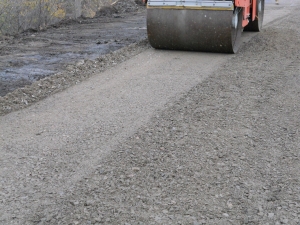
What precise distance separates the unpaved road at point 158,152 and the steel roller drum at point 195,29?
144 cm

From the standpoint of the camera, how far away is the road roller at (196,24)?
8.95 m

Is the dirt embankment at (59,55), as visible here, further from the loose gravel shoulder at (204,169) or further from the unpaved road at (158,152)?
the loose gravel shoulder at (204,169)

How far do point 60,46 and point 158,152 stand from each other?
6457 mm

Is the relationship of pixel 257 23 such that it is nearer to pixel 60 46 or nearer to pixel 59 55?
pixel 60 46

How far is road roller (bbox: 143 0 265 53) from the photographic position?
8953 mm

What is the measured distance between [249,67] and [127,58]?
8.17ft

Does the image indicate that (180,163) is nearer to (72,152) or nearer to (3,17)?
(72,152)

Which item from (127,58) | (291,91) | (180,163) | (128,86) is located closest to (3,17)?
(127,58)

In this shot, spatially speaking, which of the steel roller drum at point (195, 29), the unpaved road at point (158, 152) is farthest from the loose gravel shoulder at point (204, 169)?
the steel roller drum at point (195, 29)

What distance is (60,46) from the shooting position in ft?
34.5

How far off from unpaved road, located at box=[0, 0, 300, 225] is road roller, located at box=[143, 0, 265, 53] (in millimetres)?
1455

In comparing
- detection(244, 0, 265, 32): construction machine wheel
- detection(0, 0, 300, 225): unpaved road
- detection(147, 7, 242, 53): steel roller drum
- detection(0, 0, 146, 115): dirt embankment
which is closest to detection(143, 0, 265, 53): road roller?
detection(147, 7, 242, 53): steel roller drum

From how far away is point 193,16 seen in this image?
9109 mm

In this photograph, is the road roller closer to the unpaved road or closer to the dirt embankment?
the dirt embankment
